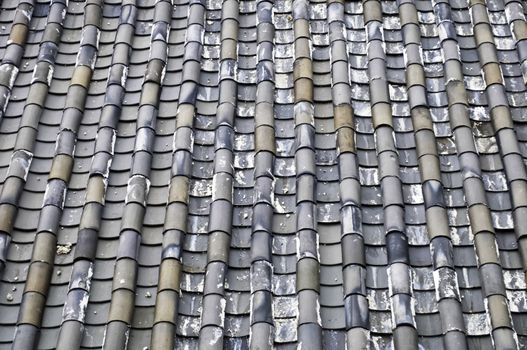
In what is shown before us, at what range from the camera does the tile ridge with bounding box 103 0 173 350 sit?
575 cm

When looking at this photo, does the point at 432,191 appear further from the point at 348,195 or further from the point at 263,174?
the point at 263,174

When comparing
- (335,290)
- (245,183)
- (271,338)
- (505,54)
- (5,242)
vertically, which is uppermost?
(505,54)

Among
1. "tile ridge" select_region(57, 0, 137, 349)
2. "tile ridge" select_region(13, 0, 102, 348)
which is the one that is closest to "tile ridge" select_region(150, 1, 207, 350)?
"tile ridge" select_region(57, 0, 137, 349)

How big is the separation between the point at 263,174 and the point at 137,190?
36.4 inches

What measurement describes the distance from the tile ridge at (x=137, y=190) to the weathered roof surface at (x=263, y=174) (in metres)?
0.02

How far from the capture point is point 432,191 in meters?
6.39

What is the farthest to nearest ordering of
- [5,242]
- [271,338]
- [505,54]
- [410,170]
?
[505,54], [410,170], [5,242], [271,338]

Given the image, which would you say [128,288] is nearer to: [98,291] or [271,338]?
[98,291]

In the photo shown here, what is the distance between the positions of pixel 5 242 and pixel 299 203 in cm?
208

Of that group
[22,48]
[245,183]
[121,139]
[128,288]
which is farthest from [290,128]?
[22,48]

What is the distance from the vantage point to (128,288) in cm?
589

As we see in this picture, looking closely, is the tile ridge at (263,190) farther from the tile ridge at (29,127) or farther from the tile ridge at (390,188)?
the tile ridge at (29,127)

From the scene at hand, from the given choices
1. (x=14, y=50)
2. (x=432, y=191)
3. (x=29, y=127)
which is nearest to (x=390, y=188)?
(x=432, y=191)

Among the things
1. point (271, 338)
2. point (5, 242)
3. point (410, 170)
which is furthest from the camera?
point (410, 170)
